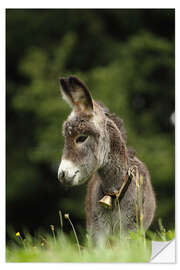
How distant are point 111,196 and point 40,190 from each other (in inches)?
174

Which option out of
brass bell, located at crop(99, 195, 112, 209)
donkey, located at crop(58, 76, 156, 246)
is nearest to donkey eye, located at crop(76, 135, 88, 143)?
donkey, located at crop(58, 76, 156, 246)

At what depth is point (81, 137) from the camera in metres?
2.18

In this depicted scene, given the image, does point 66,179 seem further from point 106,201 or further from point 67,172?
point 106,201

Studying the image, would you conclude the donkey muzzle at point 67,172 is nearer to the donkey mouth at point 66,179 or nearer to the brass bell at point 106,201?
the donkey mouth at point 66,179

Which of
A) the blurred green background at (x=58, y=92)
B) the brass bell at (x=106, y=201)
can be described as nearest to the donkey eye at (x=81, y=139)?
the brass bell at (x=106, y=201)

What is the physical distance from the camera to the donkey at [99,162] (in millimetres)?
2146

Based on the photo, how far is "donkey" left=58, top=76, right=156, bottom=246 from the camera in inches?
84.5

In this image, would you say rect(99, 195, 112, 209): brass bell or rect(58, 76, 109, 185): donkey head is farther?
rect(99, 195, 112, 209): brass bell

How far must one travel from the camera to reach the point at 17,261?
8.30 ft

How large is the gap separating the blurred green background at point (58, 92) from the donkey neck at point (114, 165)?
2.83m

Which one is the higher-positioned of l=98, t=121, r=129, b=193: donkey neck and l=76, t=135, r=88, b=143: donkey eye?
l=76, t=135, r=88, b=143: donkey eye

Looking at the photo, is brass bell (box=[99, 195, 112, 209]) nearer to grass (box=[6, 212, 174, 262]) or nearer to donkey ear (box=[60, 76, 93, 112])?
grass (box=[6, 212, 174, 262])

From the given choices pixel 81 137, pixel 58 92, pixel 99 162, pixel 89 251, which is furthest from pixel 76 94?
pixel 58 92
